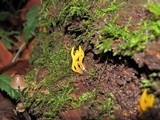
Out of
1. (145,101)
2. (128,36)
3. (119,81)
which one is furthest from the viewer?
(119,81)

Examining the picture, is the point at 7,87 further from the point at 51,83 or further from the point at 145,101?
the point at 145,101

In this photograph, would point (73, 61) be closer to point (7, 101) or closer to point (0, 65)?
point (7, 101)

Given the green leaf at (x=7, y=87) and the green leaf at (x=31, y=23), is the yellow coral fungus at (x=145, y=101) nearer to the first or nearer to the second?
the green leaf at (x=7, y=87)

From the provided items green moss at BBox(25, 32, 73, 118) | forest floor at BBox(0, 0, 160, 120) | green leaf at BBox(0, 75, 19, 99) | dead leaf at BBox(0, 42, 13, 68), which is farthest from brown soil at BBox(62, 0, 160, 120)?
dead leaf at BBox(0, 42, 13, 68)

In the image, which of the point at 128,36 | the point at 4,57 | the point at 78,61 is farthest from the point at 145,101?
the point at 4,57

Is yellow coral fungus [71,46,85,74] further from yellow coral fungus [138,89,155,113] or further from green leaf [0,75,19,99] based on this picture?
green leaf [0,75,19,99]
